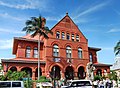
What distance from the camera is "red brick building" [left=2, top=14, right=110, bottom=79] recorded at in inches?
1400

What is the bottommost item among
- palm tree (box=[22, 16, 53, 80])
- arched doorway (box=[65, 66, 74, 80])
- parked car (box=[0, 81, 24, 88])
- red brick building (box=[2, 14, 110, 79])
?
parked car (box=[0, 81, 24, 88])

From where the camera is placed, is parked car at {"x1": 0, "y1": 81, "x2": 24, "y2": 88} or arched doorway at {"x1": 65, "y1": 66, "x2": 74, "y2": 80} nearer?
A: parked car at {"x1": 0, "y1": 81, "x2": 24, "y2": 88}

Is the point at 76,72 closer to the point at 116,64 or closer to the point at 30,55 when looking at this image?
the point at 30,55

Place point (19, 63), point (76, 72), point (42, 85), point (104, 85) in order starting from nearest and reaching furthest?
point (104, 85) < point (42, 85) < point (19, 63) < point (76, 72)

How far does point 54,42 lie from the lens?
3859 centimetres

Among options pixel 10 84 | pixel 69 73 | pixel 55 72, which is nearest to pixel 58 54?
pixel 55 72

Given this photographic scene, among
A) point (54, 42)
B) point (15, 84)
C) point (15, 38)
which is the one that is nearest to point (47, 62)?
point (54, 42)

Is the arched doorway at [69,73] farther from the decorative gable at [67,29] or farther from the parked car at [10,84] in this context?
the parked car at [10,84]

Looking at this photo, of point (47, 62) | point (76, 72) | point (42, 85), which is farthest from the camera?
point (76, 72)

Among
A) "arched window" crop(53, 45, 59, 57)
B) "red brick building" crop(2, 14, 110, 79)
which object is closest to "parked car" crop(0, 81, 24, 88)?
"red brick building" crop(2, 14, 110, 79)

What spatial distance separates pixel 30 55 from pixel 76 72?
1003cm

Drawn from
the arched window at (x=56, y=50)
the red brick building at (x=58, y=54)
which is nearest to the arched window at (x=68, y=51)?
the red brick building at (x=58, y=54)

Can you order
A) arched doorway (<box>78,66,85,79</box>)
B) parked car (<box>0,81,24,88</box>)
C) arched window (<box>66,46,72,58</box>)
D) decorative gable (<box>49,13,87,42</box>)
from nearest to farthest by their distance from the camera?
1. parked car (<box>0,81,24,88</box>)
2. arched window (<box>66,46,72,58</box>)
3. decorative gable (<box>49,13,87,42</box>)
4. arched doorway (<box>78,66,85,79</box>)

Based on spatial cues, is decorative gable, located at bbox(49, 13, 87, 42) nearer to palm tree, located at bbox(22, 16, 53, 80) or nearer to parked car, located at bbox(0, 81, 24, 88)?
palm tree, located at bbox(22, 16, 53, 80)
